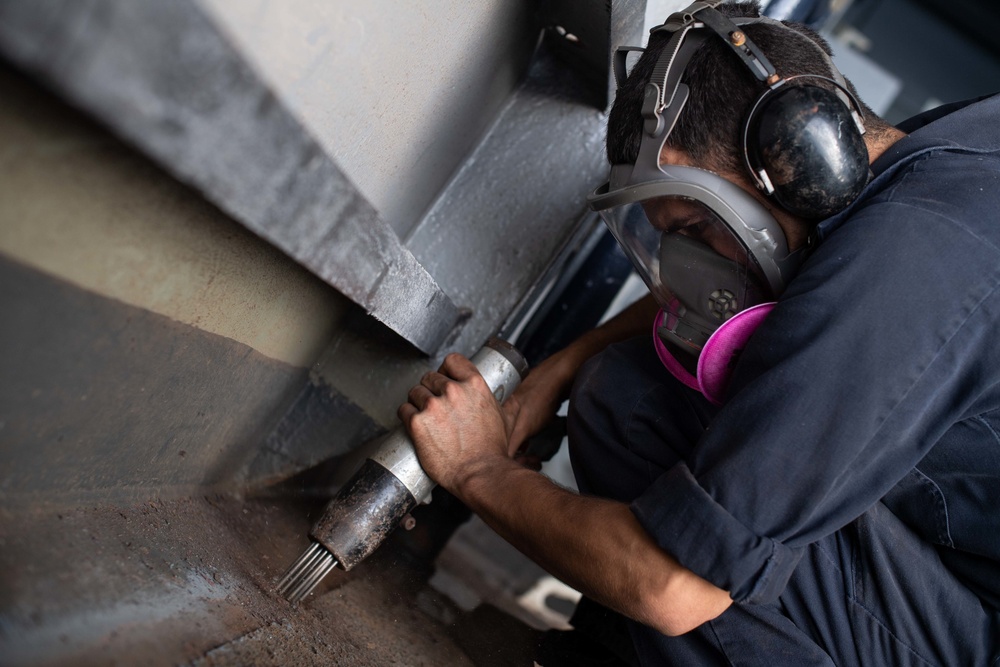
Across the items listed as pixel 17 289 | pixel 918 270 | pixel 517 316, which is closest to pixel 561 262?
pixel 517 316

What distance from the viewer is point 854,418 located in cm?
106

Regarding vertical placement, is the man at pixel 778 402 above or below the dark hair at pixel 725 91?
below

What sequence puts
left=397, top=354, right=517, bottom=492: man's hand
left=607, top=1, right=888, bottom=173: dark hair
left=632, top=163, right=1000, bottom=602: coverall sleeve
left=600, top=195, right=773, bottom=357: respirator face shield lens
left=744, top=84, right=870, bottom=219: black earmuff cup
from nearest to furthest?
left=632, top=163, right=1000, bottom=602: coverall sleeve
left=744, top=84, right=870, bottom=219: black earmuff cup
left=607, top=1, right=888, bottom=173: dark hair
left=600, top=195, right=773, bottom=357: respirator face shield lens
left=397, top=354, right=517, bottom=492: man's hand

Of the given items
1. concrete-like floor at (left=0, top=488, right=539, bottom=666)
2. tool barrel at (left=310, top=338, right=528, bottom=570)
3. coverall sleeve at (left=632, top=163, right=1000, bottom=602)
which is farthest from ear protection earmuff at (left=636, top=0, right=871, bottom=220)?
concrete-like floor at (left=0, top=488, right=539, bottom=666)

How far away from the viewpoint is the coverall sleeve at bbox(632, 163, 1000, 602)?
3.51 feet

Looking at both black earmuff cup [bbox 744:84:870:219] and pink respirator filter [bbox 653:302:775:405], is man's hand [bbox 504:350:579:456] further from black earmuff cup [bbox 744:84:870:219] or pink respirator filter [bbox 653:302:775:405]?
black earmuff cup [bbox 744:84:870:219]

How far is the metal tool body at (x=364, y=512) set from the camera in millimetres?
1441

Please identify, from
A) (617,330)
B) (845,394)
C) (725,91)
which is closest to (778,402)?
(845,394)

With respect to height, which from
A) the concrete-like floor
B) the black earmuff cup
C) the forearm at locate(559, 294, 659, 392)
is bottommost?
the concrete-like floor

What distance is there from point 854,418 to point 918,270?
0.79 ft

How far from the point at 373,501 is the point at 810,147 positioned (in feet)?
3.44

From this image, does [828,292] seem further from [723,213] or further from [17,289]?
[17,289]

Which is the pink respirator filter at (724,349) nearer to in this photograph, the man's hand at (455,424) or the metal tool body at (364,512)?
the man's hand at (455,424)

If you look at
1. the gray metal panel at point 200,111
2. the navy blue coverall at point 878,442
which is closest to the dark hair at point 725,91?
the navy blue coverall at point 878,442
